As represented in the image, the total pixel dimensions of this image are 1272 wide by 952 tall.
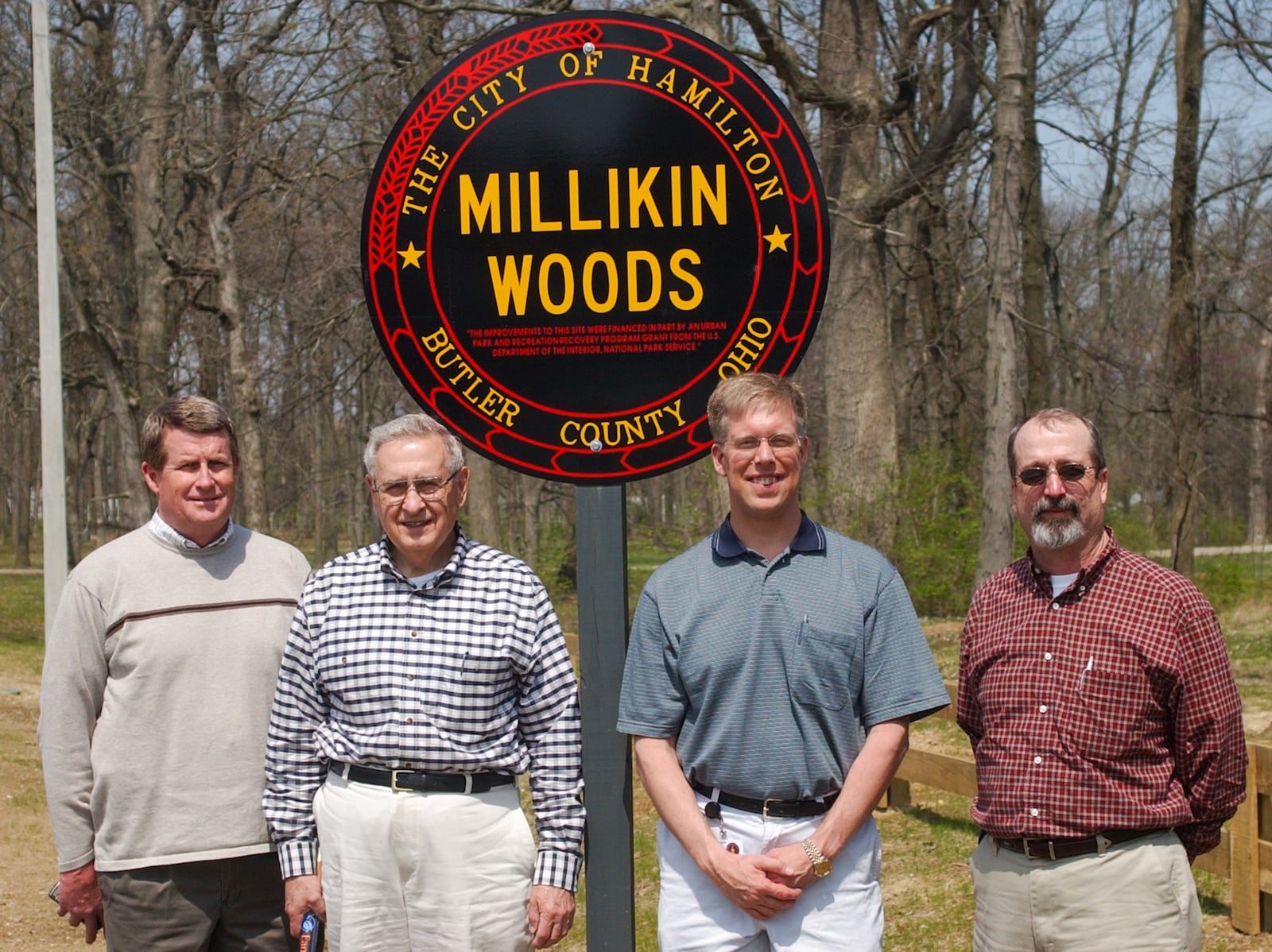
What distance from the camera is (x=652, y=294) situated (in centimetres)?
372

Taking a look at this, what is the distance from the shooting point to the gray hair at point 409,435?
3.42 metres

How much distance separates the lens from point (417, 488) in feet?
11.1

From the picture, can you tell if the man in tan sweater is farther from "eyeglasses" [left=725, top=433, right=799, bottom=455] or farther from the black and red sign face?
"eyeglasses" [left=725, top=433, right=799, bottom=455]

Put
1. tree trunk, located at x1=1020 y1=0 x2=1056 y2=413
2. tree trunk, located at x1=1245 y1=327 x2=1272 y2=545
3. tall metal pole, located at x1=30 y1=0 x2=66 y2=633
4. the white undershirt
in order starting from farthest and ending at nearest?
tree trunk, located at x1=1245 y1=327 x2=1272 y2=545, tree trunk, located at x1=1020 y1=0 x2=1056 y2=413, tall metal pole, located at x1=30 y1=0 x2=66 y2=633, the white undershirt

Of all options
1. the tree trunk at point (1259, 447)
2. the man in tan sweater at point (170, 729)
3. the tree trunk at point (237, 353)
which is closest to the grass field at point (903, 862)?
the man in tan sweater at point (170, 729)

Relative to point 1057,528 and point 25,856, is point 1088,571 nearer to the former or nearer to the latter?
point 1057,528

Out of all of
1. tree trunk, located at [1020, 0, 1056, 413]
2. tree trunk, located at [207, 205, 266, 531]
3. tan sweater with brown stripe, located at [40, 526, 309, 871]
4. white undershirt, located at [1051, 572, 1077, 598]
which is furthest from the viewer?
tree trunk, located at [1020, 0, 1056, 413]

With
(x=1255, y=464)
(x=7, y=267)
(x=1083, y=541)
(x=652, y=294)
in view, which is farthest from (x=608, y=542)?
(x=1255, y=464)

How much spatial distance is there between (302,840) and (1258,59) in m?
17.6

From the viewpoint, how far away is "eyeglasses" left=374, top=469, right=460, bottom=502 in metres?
3.37

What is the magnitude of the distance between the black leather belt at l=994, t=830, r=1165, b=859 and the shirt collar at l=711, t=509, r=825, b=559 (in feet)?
2.73

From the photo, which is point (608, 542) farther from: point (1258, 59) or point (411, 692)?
point (1258, 59)

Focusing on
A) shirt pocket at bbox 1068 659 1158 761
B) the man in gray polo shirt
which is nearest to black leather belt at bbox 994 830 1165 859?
shirt pocket at bbox 1068 659 1158 761

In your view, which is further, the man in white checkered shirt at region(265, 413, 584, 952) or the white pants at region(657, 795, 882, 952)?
the man in white checkered shirt at region(265, 413, 584, 952)
